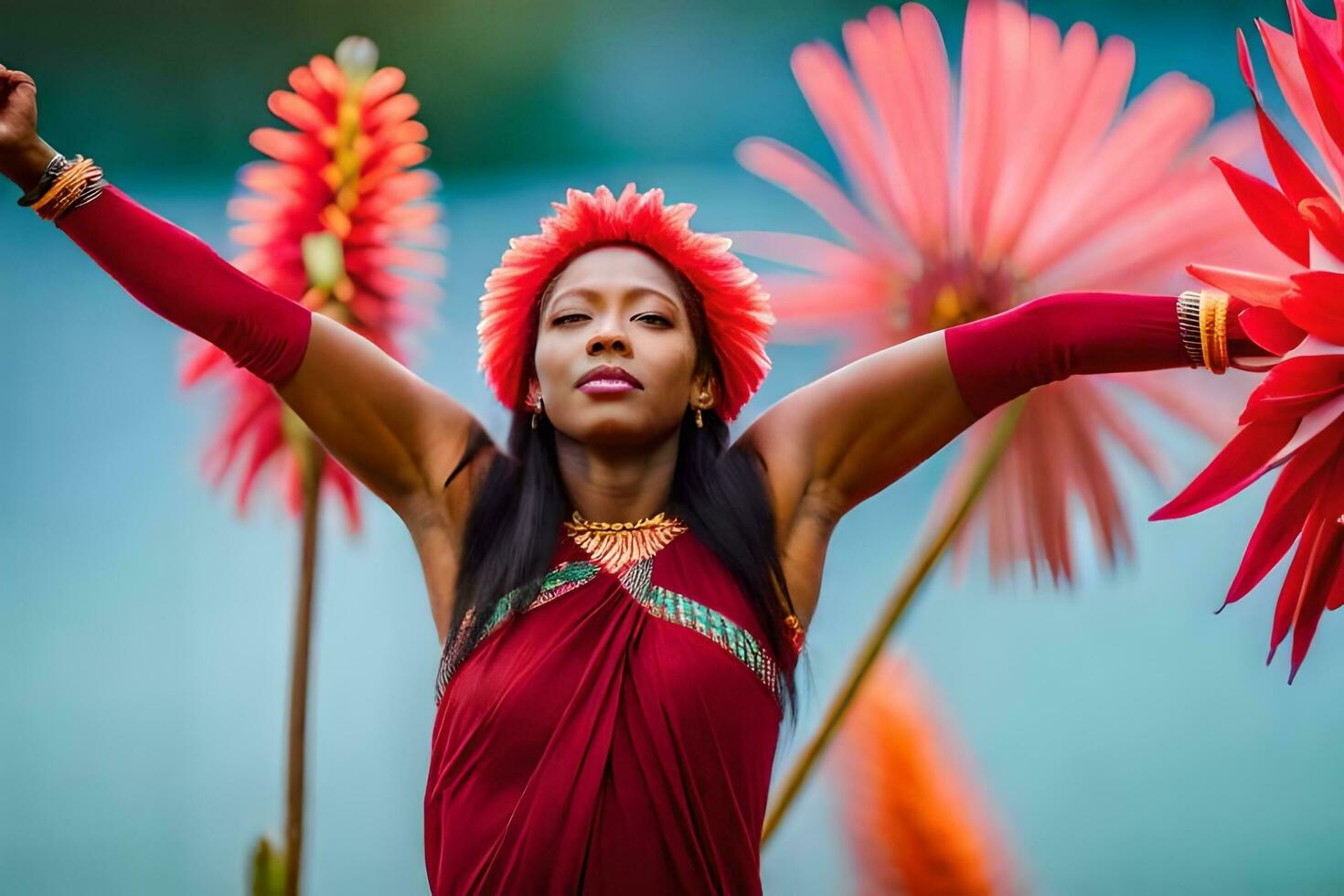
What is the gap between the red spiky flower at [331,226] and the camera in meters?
2.39

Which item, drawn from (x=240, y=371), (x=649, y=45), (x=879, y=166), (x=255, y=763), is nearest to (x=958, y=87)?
(x=879, y=166)

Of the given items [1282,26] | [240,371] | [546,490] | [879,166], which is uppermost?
[1282,26]

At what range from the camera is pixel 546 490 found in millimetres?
1741

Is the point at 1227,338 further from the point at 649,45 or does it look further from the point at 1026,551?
the point at 649,45

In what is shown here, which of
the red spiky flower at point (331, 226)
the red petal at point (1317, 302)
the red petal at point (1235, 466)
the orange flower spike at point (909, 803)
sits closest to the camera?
the red petal at point (1317, 302)

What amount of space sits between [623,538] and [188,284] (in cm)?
57

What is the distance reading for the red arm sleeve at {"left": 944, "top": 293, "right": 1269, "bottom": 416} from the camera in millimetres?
1613

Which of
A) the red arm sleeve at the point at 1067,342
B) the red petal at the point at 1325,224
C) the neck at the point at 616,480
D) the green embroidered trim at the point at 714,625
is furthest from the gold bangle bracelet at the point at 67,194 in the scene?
the red petal at the point at 1325,224

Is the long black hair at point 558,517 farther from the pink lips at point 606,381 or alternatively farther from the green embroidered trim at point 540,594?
the pink lips at point 606,381

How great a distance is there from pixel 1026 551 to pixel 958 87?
75cm

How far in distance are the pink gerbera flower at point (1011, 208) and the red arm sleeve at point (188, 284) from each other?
3.00 feet

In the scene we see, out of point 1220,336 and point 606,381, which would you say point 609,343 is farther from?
point 1220,336

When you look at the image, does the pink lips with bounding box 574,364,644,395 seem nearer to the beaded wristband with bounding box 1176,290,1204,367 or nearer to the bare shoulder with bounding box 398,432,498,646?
the bare shoulder with bounding box 398,432,498,646

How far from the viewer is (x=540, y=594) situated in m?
1.65
